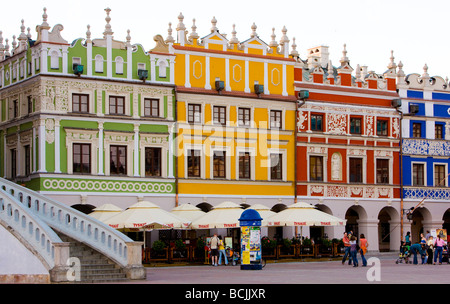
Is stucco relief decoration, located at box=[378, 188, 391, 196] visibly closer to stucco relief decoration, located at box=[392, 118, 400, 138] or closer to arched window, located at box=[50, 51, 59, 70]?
stucco relief decoration, located at box=[392, 118, 400, 138]

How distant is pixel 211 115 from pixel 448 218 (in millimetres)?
20534

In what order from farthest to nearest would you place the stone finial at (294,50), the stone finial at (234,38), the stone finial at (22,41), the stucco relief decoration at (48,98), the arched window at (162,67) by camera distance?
the stone finial at (294,50) → the stone finial at (234,38) → the arched window at (162,67) → the stone finial at (22,41) → the stucco relief decoration at (48,98)

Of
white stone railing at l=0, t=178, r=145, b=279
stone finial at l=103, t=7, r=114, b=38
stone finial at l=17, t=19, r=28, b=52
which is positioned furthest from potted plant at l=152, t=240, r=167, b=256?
stone finial at l=17, t=19, r=28, b=52

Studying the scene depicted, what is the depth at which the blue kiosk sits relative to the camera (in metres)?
38.7

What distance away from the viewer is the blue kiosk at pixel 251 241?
3872 centimetres

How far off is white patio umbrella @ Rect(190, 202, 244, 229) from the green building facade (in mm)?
5346

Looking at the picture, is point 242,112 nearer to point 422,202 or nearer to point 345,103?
point 345,103

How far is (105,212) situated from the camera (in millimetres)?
45406

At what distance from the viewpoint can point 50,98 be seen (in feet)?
→ 158

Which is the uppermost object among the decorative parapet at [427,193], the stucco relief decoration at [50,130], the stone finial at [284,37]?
the stone finial at [284,37]

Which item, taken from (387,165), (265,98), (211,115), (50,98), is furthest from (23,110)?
(387,165)

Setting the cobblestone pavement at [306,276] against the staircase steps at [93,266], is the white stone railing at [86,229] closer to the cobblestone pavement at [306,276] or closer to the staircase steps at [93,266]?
the staircase steps at [93,266]

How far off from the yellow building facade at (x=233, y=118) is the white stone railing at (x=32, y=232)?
20135 mm

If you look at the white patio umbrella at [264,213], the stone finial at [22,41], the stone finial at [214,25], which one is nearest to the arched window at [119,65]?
the stone finial at [22,41]
